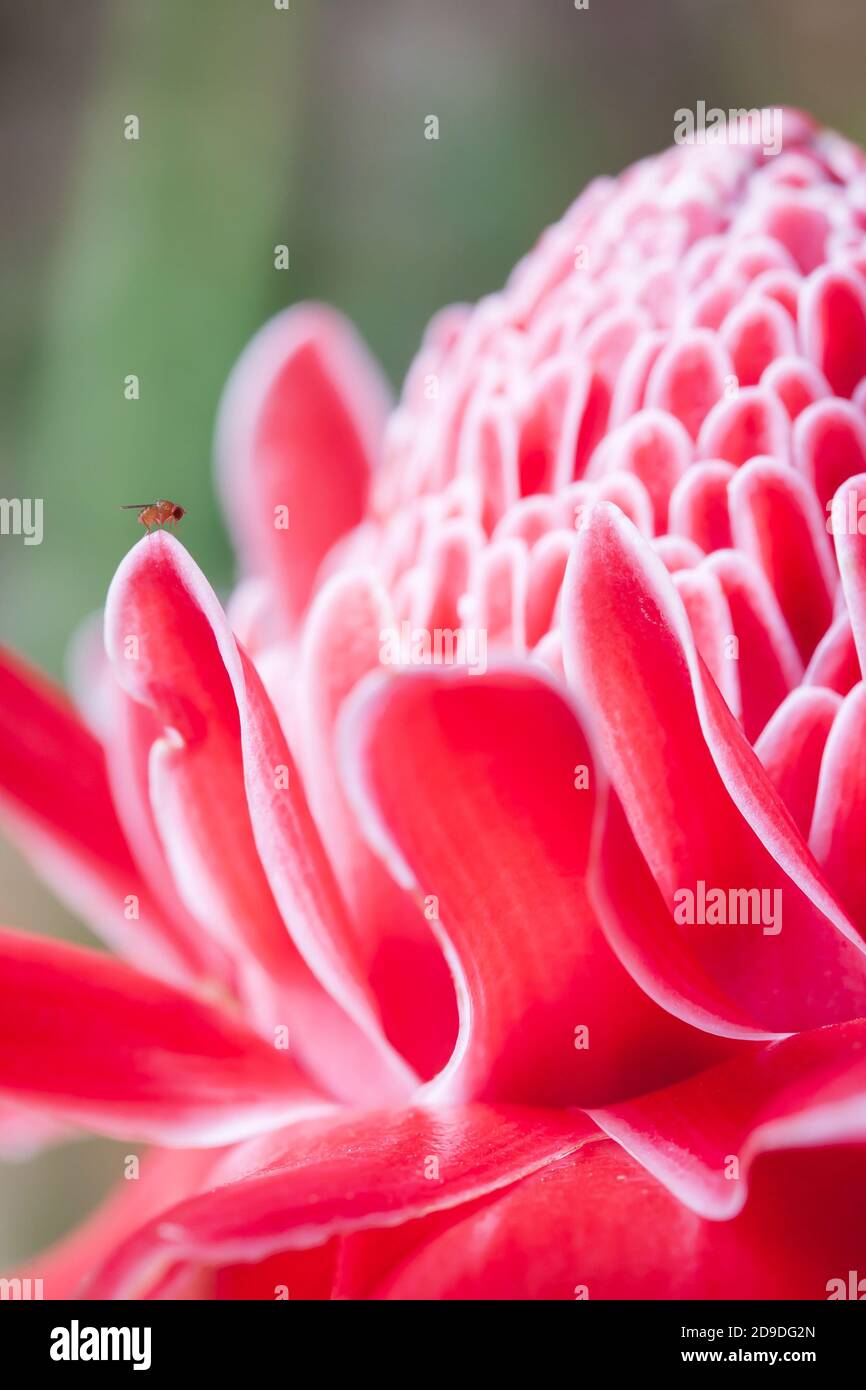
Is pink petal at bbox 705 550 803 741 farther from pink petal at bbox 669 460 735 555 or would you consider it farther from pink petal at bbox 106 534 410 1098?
pink petal at bbox 106 534 410 1098

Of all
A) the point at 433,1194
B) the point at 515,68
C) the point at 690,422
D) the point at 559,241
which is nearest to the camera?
the point at 433,1194

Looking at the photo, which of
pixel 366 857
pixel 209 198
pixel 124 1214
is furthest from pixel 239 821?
pixel 209 198

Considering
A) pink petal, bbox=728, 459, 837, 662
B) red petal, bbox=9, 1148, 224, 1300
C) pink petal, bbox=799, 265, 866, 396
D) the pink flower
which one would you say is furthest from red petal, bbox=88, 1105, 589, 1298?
pink petal, bbox=799, 265, 866, 396

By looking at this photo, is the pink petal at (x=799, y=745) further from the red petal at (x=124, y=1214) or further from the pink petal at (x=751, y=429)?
the red petal at (x=124, y=1214)

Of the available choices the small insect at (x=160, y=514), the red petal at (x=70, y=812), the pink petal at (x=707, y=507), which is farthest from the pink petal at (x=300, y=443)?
the pink petal at (x=707, y=507)
